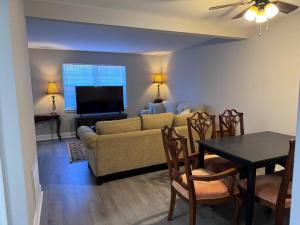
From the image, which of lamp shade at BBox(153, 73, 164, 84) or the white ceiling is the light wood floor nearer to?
the white ceiling

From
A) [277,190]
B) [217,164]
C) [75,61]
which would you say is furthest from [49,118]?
[277,190]

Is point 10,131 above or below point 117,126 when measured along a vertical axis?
above

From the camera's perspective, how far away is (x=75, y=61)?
6016 mm

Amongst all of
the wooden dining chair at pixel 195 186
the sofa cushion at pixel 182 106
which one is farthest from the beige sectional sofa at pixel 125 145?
the sofa cushion at pixel 182 106

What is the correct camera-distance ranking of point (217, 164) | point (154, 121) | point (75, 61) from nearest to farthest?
1. point (217, 164)
2. point (154, 121)
3. point (75, 61)

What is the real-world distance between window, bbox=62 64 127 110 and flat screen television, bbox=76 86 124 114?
324 mm

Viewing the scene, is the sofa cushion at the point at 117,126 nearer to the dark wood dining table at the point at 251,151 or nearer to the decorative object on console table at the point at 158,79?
the dark wood dining table at the point at 251,151

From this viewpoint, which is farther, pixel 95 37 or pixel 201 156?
pixel 95 37

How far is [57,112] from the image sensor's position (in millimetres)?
5953

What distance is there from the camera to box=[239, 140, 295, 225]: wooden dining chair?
1606mm

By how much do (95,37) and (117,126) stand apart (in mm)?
2286

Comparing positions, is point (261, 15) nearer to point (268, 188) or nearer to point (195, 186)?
point (268, 188)

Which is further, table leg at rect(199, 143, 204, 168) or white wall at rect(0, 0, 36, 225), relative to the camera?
table leg at rect(199, 143, 204, 168)

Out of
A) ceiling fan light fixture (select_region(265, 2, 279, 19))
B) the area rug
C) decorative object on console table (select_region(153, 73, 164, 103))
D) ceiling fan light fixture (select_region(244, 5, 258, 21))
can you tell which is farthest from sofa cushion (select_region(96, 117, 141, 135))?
decorative object on console table (select_region(153, 73, 164, 103))
